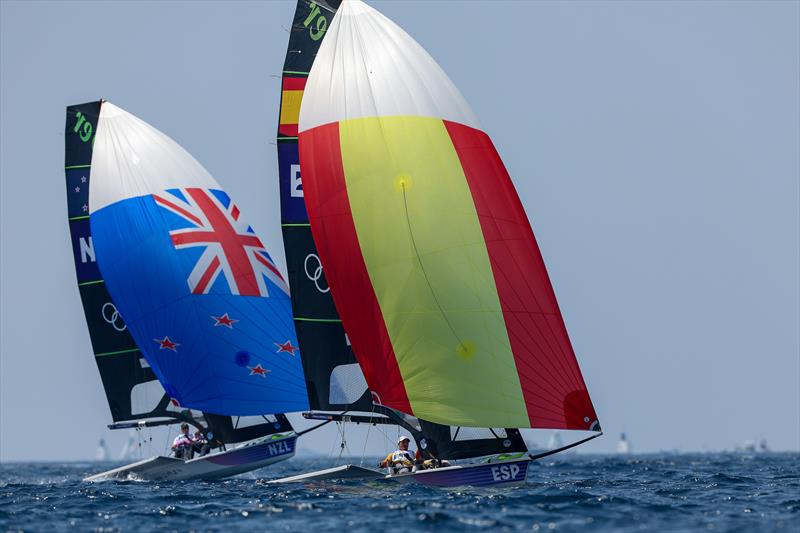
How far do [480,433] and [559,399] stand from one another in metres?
2.05

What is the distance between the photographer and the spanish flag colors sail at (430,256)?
28.7 m

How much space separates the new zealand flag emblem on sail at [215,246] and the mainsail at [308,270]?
18.9 feet

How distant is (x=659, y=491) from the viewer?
31.5 m

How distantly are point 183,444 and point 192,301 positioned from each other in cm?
443

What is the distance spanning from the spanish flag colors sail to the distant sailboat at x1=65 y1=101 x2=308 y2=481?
32.6ft

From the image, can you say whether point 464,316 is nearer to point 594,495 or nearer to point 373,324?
point 373,324

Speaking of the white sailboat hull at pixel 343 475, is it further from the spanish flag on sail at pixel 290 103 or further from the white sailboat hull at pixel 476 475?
the spanish flag on sail at pixel 290 103

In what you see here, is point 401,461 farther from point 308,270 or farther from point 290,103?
point 290,103

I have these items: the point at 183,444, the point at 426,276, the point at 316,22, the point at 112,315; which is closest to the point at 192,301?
the point at 183,444

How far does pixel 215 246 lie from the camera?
40594 millimetres

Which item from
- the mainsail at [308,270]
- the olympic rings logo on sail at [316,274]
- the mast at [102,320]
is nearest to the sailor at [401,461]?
the mainsail at [308,270]

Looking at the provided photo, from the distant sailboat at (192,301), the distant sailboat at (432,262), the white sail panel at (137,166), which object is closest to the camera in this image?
the distant sailboat at (432,262)

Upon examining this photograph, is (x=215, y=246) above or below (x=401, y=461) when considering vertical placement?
above

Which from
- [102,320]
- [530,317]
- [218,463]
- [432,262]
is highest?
[102,320]
